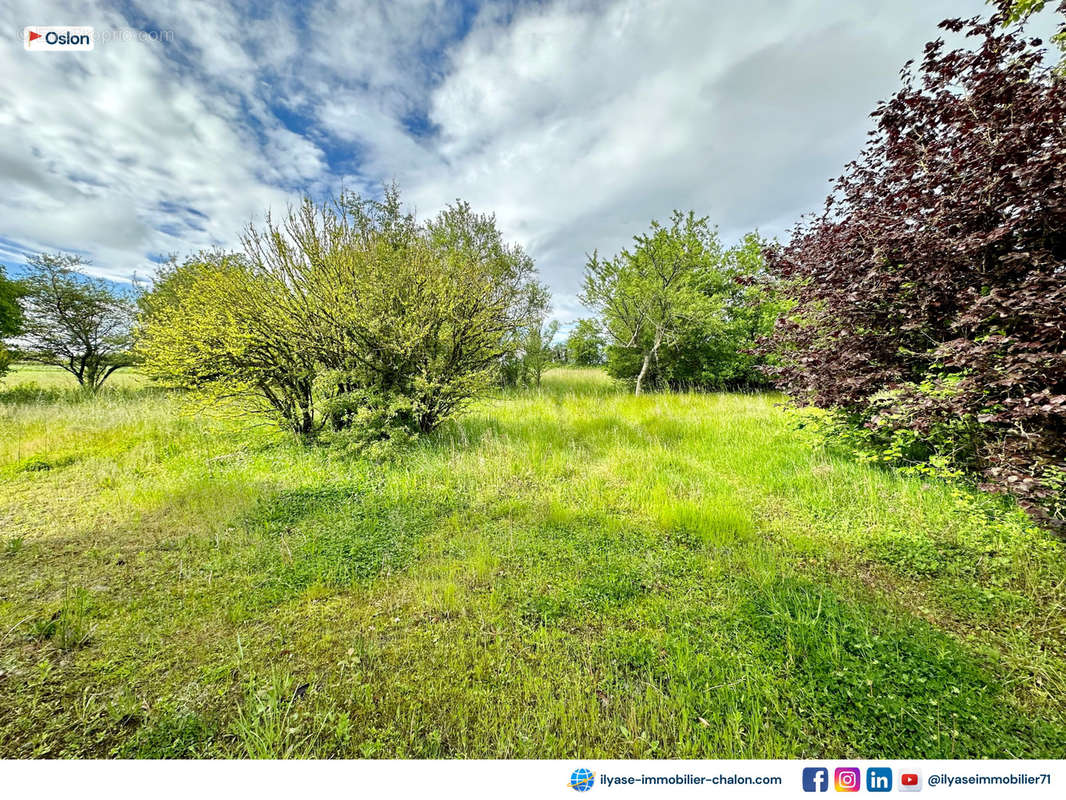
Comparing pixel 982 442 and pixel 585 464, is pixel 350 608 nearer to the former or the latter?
pixel 585 464

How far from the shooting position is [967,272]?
133 inches

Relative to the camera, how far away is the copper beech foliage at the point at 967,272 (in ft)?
9.15

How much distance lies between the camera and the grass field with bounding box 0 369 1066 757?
1624 mm
